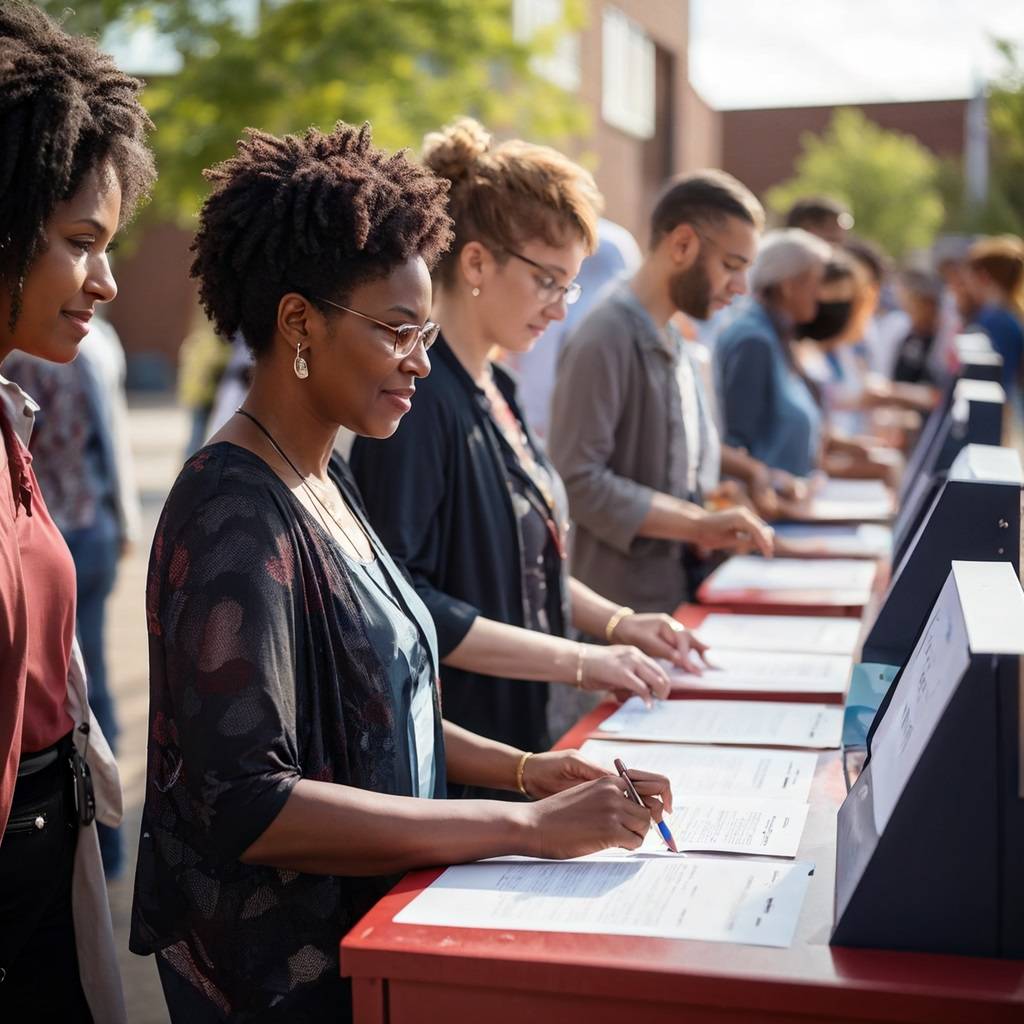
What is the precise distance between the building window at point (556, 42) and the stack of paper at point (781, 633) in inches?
424

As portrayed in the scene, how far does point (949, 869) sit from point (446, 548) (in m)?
1.26

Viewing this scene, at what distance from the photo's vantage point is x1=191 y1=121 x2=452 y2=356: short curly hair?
5.70ft

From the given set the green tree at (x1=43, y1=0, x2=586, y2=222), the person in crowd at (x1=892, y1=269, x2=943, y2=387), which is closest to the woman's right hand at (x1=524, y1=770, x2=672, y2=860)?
the person in crowd at (x1=892, y1=269, x2=943, y2=387)

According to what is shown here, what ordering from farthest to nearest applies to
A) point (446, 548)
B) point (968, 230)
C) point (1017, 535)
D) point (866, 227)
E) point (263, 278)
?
point (866, 227), point (968, 230), point (446, 548), point (1017, 535), point (263, 278)

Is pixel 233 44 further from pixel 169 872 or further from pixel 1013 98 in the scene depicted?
pixel 169 872

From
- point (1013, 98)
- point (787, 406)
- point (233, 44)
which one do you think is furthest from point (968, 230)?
point (787, 406)

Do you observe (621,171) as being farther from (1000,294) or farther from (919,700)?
(919,700)

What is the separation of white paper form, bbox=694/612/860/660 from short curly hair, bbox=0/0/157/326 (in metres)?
1.68

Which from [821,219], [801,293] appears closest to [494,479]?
[801,293]

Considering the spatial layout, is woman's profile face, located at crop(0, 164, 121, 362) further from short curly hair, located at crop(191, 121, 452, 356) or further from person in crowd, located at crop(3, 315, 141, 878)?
person in crowd, located at crop(3, 315, 141, 878)

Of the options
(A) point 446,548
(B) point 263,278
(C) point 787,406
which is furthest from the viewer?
(C) point 787,406

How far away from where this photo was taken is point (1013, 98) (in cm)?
1140

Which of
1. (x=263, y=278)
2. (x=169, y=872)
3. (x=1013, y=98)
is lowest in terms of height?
(x=169, y=872)

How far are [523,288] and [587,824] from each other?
1.22 m
